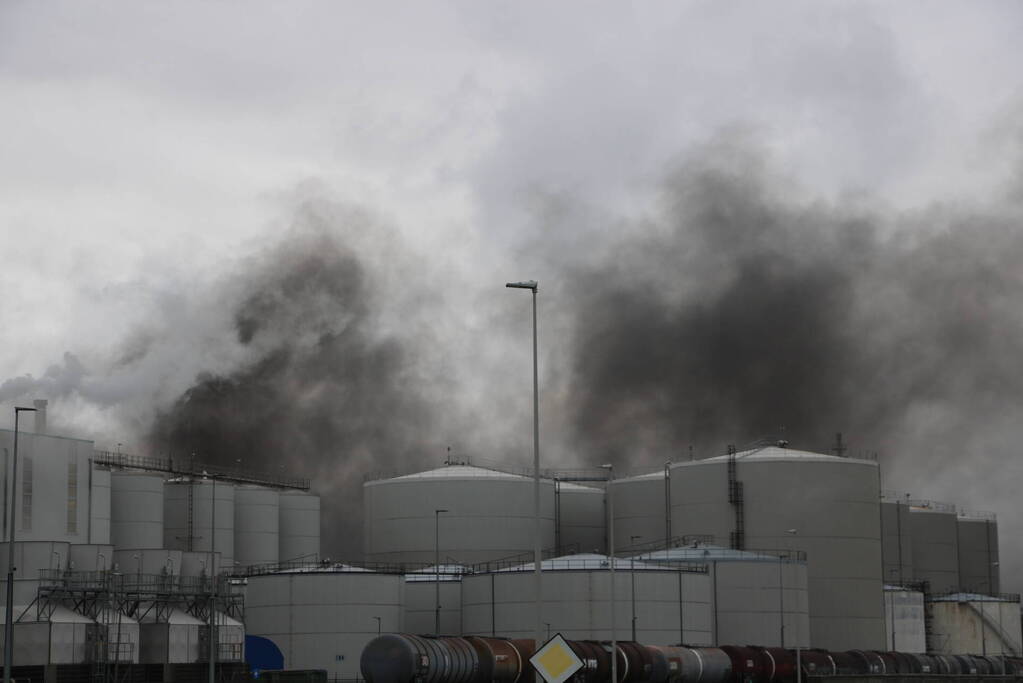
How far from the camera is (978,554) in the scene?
486 feet

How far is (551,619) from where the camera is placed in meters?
80.3

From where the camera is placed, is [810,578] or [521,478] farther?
[521,478]

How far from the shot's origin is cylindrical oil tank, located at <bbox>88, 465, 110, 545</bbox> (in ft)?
288

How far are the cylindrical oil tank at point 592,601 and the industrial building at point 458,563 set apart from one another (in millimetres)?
116

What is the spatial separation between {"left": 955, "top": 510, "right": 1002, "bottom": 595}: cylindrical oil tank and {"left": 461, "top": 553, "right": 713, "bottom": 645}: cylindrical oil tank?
69.8 metres

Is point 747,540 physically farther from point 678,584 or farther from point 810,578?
point 678,584

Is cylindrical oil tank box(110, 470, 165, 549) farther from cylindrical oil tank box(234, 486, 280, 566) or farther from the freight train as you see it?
the freight train

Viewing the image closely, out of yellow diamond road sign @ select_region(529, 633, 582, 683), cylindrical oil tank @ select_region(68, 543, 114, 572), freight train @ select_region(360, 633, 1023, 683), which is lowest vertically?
freight train @ select_region(360, 633, 1023, 683)

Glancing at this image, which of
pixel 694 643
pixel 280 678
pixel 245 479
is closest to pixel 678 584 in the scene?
pixel 694 643

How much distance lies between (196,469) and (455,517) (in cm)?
2124

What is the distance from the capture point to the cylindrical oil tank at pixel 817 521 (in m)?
100

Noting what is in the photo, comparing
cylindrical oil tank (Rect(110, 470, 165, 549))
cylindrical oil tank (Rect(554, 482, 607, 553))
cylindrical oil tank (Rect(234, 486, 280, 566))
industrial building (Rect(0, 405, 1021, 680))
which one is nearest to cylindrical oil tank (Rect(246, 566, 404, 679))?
industrial building (Rect(0, 405, 1021, 680))

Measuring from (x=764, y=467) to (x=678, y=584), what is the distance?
20.8 m

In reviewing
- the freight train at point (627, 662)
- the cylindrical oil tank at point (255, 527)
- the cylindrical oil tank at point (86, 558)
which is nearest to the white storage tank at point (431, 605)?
the cylindrical oil tank at point (255, 527)
